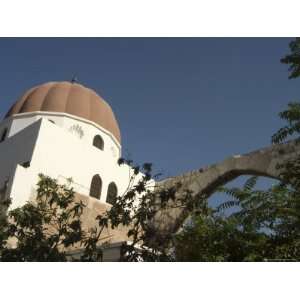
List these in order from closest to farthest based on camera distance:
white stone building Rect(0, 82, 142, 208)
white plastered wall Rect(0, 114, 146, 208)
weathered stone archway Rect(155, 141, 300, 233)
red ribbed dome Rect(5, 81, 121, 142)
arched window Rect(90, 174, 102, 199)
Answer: white plastered wall Rect(0, 114, 146, 208), white stone building Rect(0, 82, 142, 208), weathered stone archway Rect(155, 141, 300, 233), arched window Rect(90, 174, 102, 199), red ribbed dome Rect(5, 81, 121, 142)

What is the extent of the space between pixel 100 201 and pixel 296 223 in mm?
9053

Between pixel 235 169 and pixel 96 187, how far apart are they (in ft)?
13.8

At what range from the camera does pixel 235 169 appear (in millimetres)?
12266

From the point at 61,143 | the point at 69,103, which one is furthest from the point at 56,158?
the point at 69,103

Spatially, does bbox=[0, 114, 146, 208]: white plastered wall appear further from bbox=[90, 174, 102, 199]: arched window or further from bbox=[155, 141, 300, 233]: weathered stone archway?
bbox=[155, 141, 300, 233]: weathered stone archway

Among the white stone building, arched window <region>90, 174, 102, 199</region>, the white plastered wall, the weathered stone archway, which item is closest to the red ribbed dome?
the white stone building

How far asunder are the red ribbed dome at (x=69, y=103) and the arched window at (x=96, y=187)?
8.03 feet

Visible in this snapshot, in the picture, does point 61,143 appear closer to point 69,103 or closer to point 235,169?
point 69,103

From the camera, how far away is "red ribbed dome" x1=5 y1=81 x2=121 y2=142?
46.0 ft

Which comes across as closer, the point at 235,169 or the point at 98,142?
the point at 235,169

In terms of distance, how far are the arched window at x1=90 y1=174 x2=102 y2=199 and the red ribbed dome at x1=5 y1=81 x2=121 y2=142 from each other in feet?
8.03

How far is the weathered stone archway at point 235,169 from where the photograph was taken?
11.1 m
